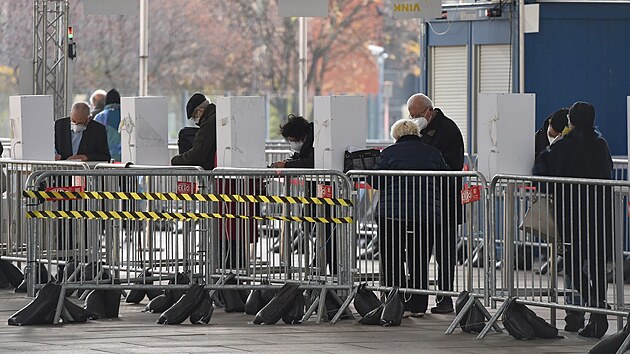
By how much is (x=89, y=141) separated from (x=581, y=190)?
7035 mm

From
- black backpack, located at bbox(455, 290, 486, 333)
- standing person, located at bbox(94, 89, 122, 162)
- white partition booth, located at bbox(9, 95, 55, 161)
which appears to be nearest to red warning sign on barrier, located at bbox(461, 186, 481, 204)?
black backpack, located at bbox(455, 290, 486, 333)

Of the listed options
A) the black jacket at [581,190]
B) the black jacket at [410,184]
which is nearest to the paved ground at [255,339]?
the black jacket at [581,190]

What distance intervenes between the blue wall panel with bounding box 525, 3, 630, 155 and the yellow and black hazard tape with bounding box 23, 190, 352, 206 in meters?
6.40

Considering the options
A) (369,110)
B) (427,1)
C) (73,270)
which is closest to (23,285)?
(73,270)

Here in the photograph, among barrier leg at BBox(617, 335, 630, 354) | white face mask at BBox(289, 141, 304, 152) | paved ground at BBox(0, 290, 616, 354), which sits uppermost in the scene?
white face mask at BBox(289, 141, 304, 152)

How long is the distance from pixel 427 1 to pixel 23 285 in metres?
6.64

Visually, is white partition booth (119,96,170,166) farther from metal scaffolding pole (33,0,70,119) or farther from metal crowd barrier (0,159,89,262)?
metal scaffolding pole (33,0,70,119)

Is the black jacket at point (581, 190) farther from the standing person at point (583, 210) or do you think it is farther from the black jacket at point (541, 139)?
the black jacket at point (541, 139)

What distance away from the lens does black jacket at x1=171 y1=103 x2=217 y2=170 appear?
14.9 m

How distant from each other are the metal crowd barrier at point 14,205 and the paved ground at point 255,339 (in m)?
2.13

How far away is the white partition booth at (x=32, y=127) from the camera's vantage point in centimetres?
1544

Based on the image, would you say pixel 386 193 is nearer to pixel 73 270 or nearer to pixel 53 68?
pixel 73 270

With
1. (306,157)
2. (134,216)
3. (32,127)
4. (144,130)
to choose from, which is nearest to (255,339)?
(134,216)

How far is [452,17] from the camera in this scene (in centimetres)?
1950
